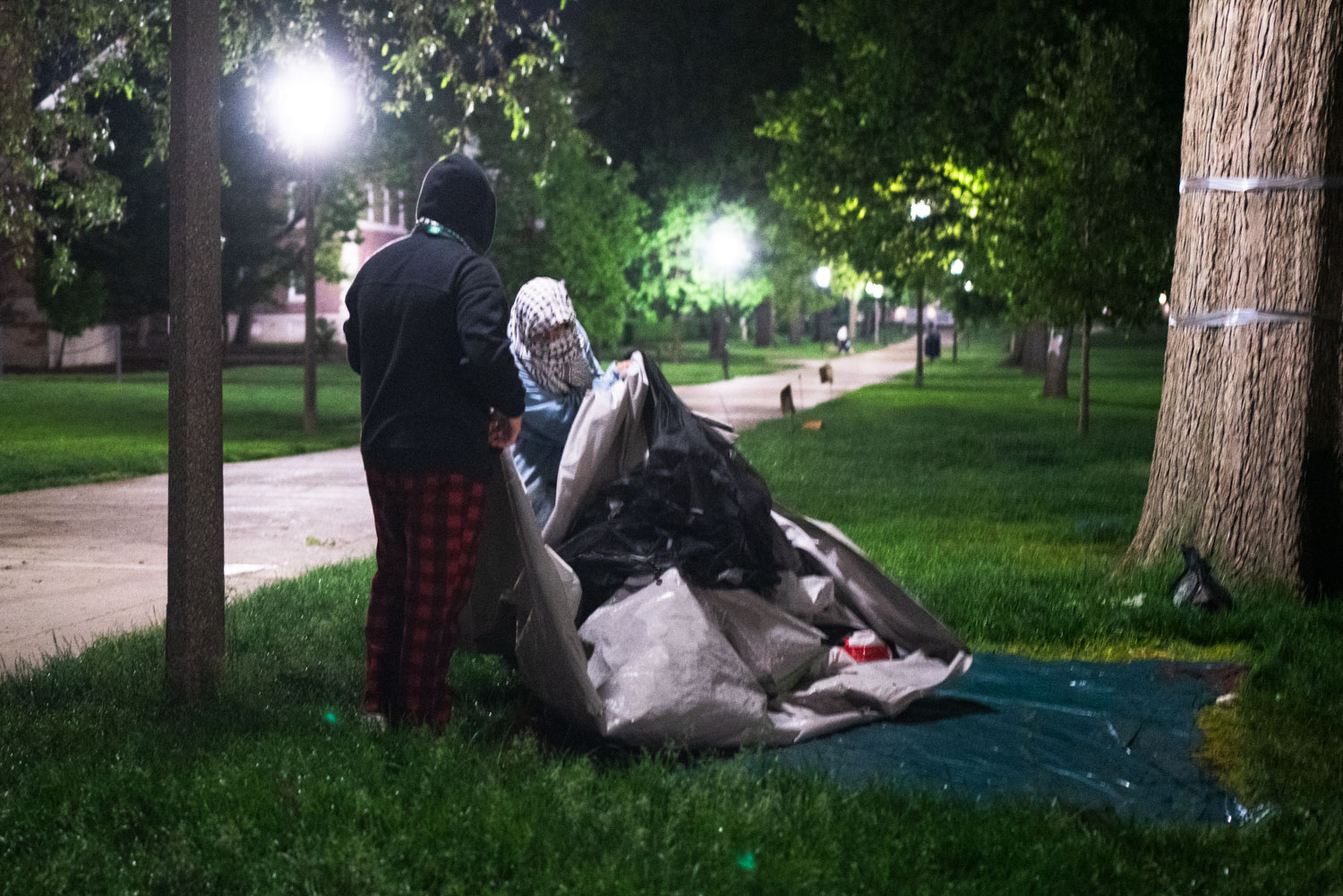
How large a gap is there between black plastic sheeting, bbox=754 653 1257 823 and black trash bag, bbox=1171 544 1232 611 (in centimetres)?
91

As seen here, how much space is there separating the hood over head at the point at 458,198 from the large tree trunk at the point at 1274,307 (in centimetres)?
465

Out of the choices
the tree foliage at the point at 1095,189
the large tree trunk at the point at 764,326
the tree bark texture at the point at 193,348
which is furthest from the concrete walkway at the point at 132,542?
the large tree trunk at the point at 764,326

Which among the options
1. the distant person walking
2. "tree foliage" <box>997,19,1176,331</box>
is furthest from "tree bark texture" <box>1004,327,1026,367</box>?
"tree foliage" <box>997,19,1176,331</box>

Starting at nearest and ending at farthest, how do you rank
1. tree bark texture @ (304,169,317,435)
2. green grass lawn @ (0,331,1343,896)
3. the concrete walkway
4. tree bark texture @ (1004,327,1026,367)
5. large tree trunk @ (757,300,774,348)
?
green grass lawn @ (0,331,1343,896)
the concrete walkway
tree bark texture @ (304,169,317,435)
tree bark texture @ (1004,327,1026,367)
large tree trunk @ (757,300,774,348)

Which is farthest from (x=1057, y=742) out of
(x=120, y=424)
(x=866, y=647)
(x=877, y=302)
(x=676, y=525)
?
(x=877, y=302)

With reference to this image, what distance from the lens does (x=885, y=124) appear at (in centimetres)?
2200

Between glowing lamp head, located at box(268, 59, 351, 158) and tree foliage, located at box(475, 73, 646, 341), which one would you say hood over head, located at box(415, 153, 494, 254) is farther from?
tree foliage, located at box(475, 73, 646, 341)

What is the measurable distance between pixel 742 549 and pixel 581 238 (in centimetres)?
3676

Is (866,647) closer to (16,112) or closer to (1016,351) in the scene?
(16,112)

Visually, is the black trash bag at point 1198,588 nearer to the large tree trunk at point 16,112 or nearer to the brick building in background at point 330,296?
the large tree trunk at point 16,112

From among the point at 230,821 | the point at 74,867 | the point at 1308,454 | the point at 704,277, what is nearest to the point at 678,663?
the point at 230,821

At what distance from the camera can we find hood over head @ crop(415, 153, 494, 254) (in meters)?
4.72

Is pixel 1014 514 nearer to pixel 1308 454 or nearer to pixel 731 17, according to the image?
pixel 1308 454

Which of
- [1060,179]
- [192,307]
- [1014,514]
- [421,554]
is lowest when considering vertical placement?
[1014,514]
